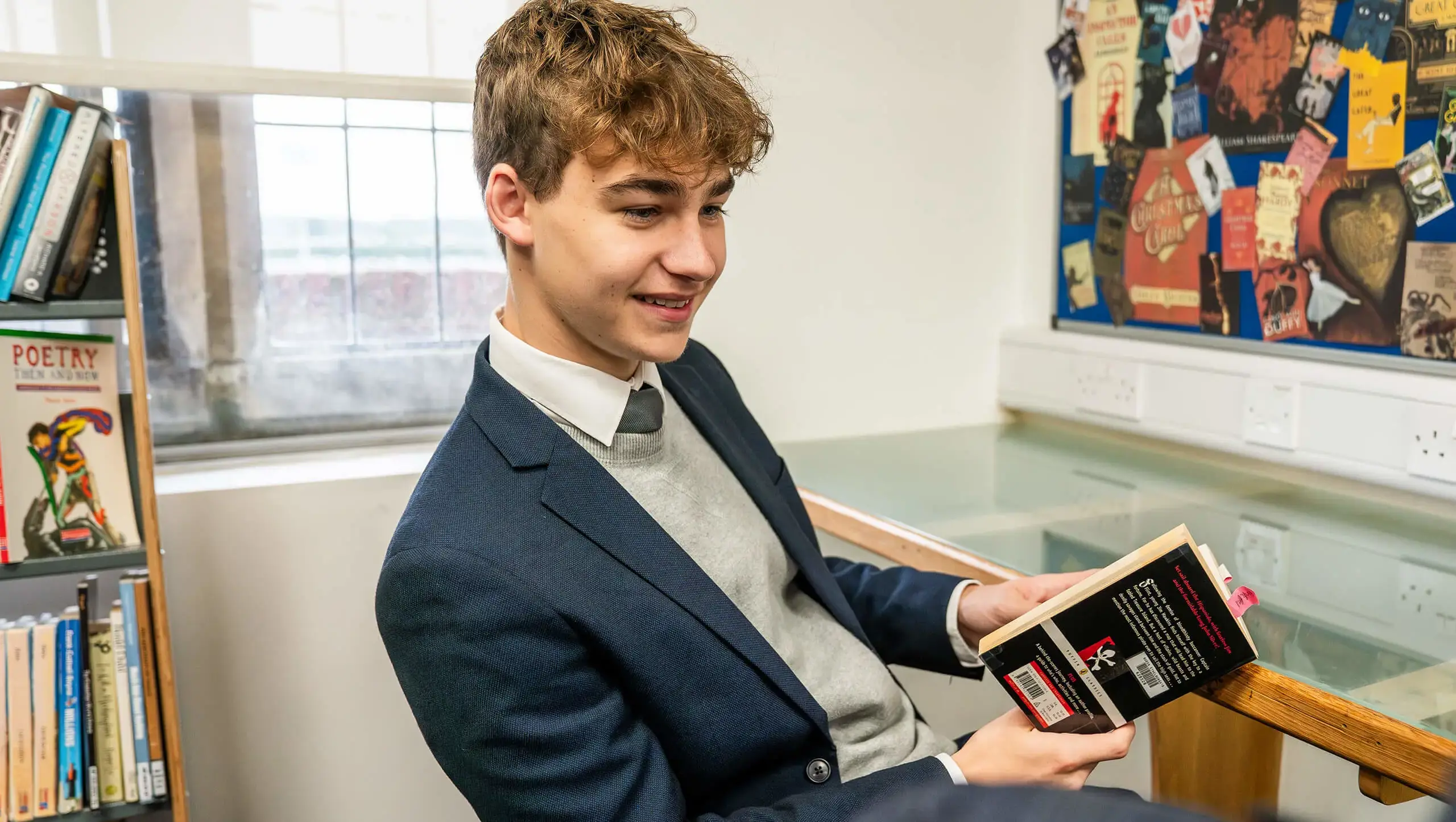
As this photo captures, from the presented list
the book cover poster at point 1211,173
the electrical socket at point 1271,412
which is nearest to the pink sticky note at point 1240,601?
the electrical socket at point 1271,412

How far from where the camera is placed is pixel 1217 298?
1.88 m

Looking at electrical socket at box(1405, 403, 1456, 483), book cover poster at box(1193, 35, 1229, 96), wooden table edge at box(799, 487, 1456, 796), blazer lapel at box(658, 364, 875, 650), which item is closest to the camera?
wooden table edge at box(799, 487, 1456, 796)

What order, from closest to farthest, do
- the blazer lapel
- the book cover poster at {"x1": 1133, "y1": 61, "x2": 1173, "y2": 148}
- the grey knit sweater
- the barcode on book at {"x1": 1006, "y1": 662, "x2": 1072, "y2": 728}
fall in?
the barcode on book at {"x1": 1006, "y1": 662, "x2": 1072, "y2": 728}, the grey knit sweater, the blazer lapel, the book cover poster at {"x1": 1133, "y1": 61, "x2": 1173, "y2": 148}

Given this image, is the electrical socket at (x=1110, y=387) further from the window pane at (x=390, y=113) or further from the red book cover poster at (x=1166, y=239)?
the window pane at (x=390, y=113)

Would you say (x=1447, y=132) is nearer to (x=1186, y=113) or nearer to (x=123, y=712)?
(x=1186, y=113)

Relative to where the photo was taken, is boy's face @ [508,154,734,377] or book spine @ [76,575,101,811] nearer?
boy's face @ [508,154,734,377]

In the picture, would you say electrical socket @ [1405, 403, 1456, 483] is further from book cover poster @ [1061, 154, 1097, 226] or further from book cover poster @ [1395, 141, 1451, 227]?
book cover poster @ [1061, 154, 1097, 226]

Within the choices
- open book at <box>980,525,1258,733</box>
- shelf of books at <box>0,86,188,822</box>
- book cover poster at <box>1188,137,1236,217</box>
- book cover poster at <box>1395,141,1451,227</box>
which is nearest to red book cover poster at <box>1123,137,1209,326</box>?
book cover poster at <box>1188,137,1236,217</box>

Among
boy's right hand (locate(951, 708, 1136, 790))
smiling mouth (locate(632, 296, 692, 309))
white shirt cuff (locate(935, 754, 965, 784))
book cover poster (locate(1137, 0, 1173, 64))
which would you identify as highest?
book cover poster (locate(1137, 0, 1173, 64))

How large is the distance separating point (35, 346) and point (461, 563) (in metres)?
0.82

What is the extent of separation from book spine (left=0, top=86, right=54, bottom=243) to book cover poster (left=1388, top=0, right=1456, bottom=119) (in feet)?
5.70

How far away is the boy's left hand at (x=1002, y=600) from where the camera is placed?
1.17 m

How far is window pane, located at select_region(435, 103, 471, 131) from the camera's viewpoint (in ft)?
6.16

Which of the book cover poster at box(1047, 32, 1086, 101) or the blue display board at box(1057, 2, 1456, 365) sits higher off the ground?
the book cover poster at box(1047, 32, 1086, 101)
